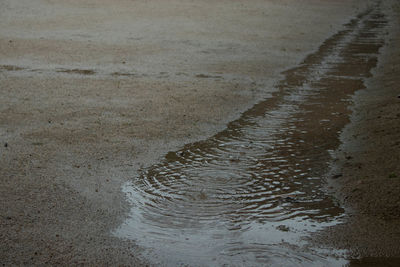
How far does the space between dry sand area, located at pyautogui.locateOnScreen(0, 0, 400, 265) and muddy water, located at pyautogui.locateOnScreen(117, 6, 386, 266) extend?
248mm

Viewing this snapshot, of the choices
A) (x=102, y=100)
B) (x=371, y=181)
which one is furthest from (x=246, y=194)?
(x=102, y=100)

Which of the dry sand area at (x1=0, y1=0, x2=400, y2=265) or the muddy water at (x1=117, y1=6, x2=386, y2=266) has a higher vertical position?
the dry sand area at (x1=0, y1=0, x2=400, y2=265)

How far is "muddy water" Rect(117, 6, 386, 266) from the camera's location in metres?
4.30

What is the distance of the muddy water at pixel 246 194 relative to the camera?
14.1 ft

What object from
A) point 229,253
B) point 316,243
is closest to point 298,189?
point 316,243

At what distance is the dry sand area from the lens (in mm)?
4641

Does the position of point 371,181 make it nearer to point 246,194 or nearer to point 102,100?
point 246,194

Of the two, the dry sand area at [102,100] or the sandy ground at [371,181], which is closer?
the sandy ground at [371,181]

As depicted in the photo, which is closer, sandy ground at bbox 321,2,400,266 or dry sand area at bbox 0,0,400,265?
sandy ground at bbox 321,2,400,266

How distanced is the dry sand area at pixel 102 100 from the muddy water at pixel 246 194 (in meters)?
0.25

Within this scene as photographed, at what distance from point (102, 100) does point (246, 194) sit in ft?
13.7

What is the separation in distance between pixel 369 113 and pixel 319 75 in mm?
3478

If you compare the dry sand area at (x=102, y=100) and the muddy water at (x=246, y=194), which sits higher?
the dry sand area at (x=102, y=100)

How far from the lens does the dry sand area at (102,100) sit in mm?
4641
